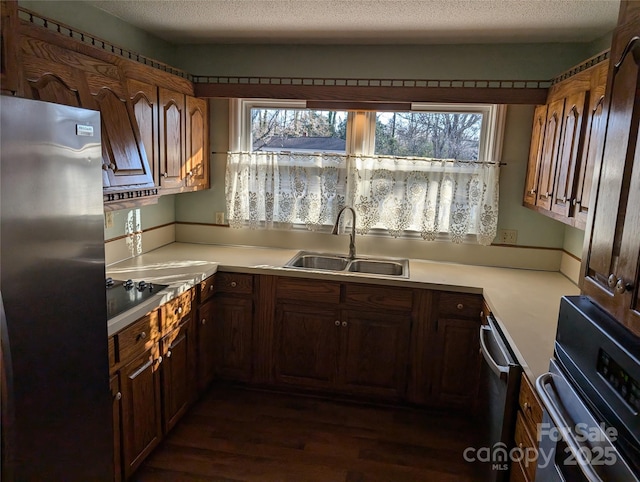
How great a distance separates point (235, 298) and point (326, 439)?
100 cm

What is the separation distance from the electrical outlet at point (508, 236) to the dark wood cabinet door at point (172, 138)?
84.6 inches

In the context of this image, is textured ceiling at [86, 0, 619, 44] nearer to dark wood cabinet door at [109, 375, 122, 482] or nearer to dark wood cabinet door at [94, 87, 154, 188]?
dark wood cabinet door at [94, 87, 154, 188]

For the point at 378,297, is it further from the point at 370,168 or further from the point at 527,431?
the point at 527,431

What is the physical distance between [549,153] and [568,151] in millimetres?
298

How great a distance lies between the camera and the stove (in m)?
1.99

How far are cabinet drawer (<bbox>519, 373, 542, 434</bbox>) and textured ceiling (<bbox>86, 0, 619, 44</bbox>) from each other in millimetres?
1712

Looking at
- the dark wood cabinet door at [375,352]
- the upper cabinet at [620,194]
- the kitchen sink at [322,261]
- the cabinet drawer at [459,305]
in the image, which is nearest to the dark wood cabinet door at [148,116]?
the kitchen sink at [322,261]

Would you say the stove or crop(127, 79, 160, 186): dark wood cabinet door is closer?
the stove

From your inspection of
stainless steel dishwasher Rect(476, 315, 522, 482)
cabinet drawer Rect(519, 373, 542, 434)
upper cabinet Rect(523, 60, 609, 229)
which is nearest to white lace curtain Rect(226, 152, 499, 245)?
upper cabinet Rect(523, 60, 609, 229)

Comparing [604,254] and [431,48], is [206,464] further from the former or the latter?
[431,48]

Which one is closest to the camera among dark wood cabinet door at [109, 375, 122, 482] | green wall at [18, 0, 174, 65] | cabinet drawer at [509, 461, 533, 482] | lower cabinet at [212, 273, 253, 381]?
cabinet drawer at [509, 461, 533, 482]

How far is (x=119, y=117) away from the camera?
2.13 meters

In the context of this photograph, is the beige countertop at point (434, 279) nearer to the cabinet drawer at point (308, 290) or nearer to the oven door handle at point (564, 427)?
the cabinet drawer at point (308, 290)

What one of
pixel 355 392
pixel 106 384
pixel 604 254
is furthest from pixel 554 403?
pixel 355 392
